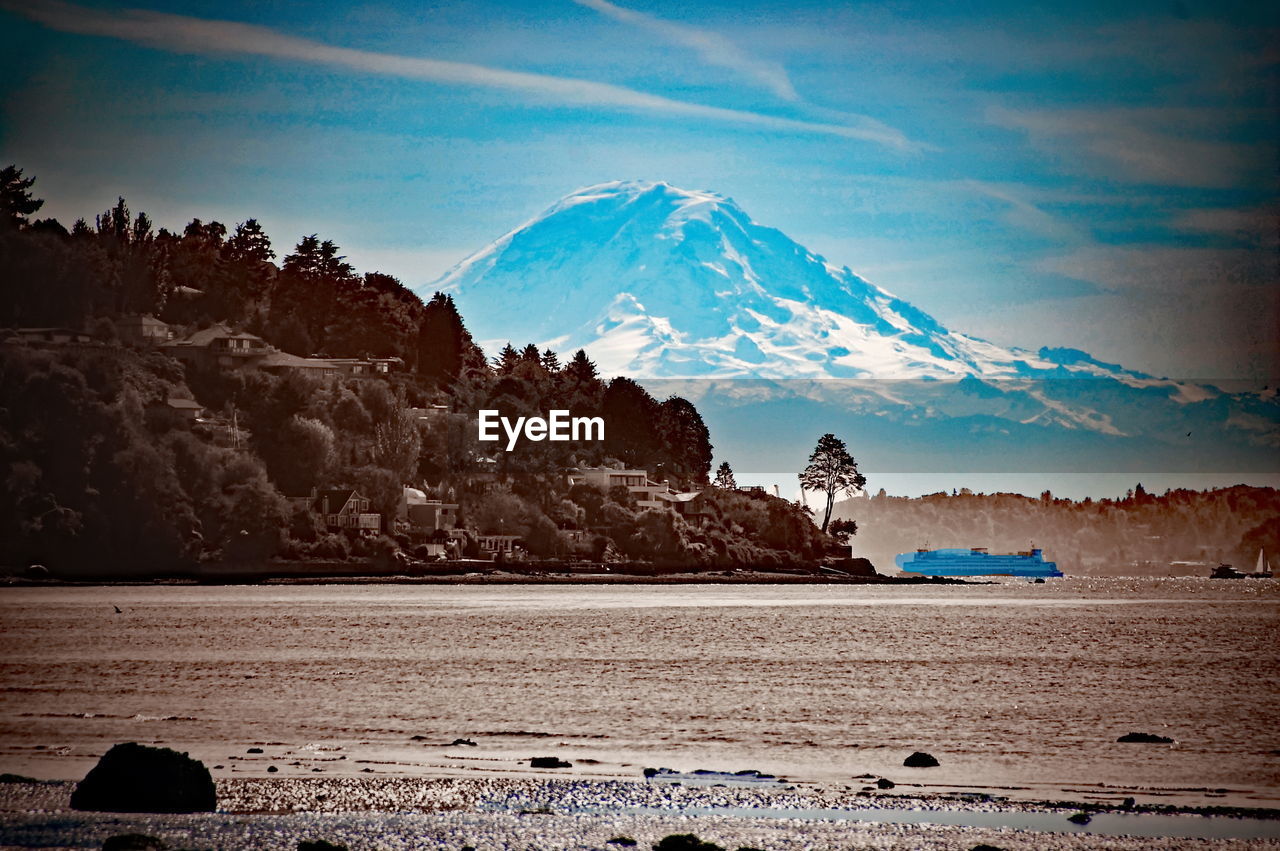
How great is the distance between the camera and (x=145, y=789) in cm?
2412

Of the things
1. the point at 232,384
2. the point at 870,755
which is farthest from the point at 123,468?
the point at 870,755

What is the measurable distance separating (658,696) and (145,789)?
23.4 meters

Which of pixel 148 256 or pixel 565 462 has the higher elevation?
pixel 148 256

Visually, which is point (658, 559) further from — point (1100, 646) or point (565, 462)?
point (1100, 646)

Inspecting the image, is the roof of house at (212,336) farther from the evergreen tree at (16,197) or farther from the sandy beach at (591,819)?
the sandy beach at (591,819)

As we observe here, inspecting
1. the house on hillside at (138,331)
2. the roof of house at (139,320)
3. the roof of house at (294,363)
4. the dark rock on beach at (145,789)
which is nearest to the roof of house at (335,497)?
the roof of house at (294,363)

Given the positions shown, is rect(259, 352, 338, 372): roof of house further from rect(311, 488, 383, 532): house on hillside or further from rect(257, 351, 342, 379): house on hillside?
rect(311, 488, 383, 532): house on hillside

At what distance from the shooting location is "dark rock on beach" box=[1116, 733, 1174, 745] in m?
34.5

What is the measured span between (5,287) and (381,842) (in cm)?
18229

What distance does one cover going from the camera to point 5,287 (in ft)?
599

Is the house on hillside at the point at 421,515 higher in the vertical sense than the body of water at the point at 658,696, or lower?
higher

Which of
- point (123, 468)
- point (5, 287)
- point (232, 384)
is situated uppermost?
point (5, 287)

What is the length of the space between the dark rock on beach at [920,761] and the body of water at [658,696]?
0.40m

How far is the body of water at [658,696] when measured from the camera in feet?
100
